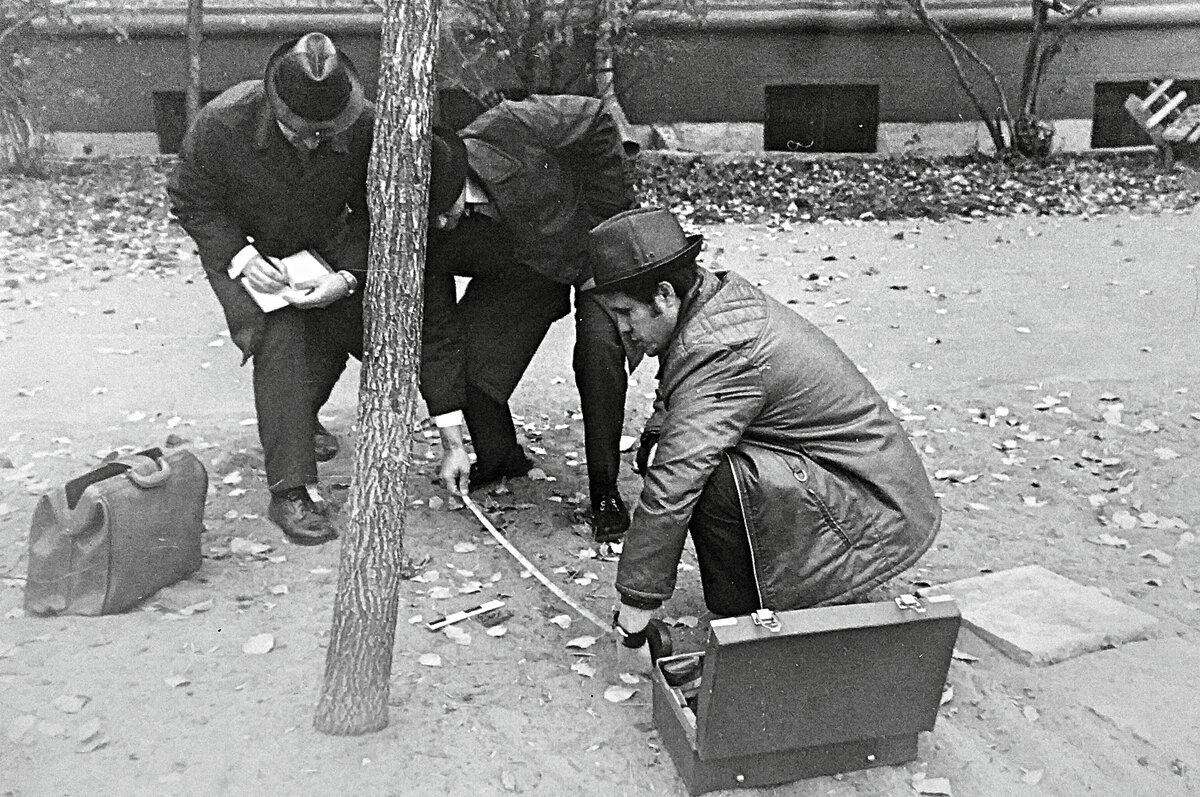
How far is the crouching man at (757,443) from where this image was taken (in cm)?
288

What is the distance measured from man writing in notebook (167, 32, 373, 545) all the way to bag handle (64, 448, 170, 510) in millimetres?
523

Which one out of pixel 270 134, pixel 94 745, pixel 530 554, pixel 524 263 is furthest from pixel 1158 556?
pixel 94 745

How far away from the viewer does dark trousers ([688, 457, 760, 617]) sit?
302 cm

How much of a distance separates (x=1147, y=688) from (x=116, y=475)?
2.86m

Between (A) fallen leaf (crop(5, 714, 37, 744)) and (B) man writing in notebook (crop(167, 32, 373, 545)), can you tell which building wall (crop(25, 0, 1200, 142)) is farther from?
(A) fallen leaf (crop(5, 714, 37, 744))

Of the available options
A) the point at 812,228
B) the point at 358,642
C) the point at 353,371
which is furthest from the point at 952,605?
the point at 812,228

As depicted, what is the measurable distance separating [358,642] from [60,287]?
5382 mm

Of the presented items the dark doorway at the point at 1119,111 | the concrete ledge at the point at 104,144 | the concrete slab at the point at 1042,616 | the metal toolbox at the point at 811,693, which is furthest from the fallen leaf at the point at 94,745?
the dark doorway at the point at 1119,111

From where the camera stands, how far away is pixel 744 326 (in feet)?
9.70

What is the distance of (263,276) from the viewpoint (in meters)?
3.80

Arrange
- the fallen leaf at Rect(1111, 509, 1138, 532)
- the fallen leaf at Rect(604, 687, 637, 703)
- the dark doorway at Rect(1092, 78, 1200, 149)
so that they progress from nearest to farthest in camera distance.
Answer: the fallen leaf at Rect(604, 687, 637, 703)
the fallen leaf at Rect(1111, 509, 1138, 532)
the dark doorway at Rect(1092, 78, 1200, 149)

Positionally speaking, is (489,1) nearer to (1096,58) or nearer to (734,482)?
(1096,58)

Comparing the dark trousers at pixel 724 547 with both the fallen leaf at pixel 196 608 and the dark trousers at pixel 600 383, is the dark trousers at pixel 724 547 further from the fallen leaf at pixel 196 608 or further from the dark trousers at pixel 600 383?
the fallen leaf at pixel 196 608

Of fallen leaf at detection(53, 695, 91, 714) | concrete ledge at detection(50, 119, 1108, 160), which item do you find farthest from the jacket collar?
concrete ledge at detection(50, 119, 1108, 160)
